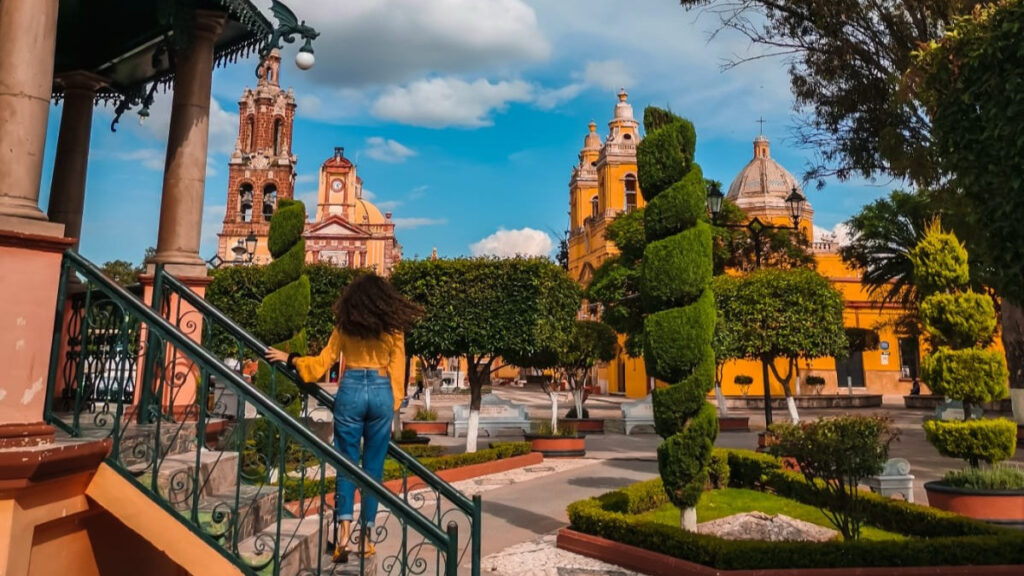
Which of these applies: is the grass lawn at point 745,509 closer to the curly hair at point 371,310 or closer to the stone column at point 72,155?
the curly hair at point 371,310

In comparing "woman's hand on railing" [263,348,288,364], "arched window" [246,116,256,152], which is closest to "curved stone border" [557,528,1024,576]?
"woman's hand on railing" [263,348,288,364]

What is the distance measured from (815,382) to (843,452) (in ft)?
110

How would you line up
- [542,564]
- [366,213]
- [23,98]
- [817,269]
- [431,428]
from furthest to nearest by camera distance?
[366,213] → [817,269] → [431,428] → [542,564] → [23,98]

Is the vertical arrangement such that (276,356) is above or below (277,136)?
below

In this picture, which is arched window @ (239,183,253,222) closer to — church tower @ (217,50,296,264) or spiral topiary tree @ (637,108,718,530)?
church tower @ (217,50,296,264)

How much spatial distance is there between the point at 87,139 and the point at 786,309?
16.8 m

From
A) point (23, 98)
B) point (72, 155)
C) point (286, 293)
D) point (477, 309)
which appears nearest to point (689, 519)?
point (23, 98)

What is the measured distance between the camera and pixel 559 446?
51.1 feet

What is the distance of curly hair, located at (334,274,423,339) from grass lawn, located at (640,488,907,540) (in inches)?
198

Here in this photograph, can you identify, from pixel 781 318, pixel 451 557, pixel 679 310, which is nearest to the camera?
pixel 451 557

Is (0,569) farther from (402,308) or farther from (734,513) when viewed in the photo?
(734,513)

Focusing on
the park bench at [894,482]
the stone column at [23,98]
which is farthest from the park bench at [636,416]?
the stone column at [23,98]

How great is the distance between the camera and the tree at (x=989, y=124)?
5176mm

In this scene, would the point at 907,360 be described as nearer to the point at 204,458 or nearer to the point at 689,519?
the point at 689,519
